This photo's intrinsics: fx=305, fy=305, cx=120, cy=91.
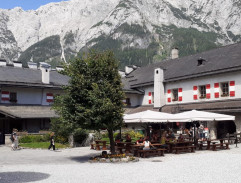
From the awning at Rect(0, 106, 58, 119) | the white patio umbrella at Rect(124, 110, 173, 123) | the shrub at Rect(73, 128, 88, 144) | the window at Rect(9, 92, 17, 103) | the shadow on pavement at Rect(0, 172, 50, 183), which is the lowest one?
the shadow on pavement at Rect(0, 172, 50, 183)

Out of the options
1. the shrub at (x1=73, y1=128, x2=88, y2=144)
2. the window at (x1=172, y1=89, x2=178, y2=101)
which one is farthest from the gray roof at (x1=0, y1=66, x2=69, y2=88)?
the window at (x1=172, y1=89, x2=178, y2=101)

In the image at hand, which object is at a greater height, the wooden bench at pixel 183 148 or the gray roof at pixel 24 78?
the gray roof at pixel 24 78

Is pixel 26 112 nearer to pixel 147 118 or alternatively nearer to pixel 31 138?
pixel 31 138

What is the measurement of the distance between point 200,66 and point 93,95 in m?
17.5

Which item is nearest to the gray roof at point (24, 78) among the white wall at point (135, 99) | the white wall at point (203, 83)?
the white wall at point (135, 99)

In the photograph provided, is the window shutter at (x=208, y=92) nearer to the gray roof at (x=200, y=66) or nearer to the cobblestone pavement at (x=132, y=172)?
the gray roof at (x=200, y=66)

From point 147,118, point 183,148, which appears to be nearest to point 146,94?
point 183,148

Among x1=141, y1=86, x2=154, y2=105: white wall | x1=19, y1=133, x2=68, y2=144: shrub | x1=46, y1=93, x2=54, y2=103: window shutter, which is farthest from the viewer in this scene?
x1=141, y1=86, x2=154, y2=105: white wall

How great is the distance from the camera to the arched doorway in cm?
2547

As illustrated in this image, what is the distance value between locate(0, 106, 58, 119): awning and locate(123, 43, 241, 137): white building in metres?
9.67

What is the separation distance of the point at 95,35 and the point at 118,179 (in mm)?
163371

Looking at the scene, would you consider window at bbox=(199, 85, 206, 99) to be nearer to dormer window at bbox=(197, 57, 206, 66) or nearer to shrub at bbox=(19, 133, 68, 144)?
dormer window at bbox=(197, 57, 206, 66)

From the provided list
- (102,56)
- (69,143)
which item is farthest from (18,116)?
(102,56)

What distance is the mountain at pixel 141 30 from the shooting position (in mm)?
150125
